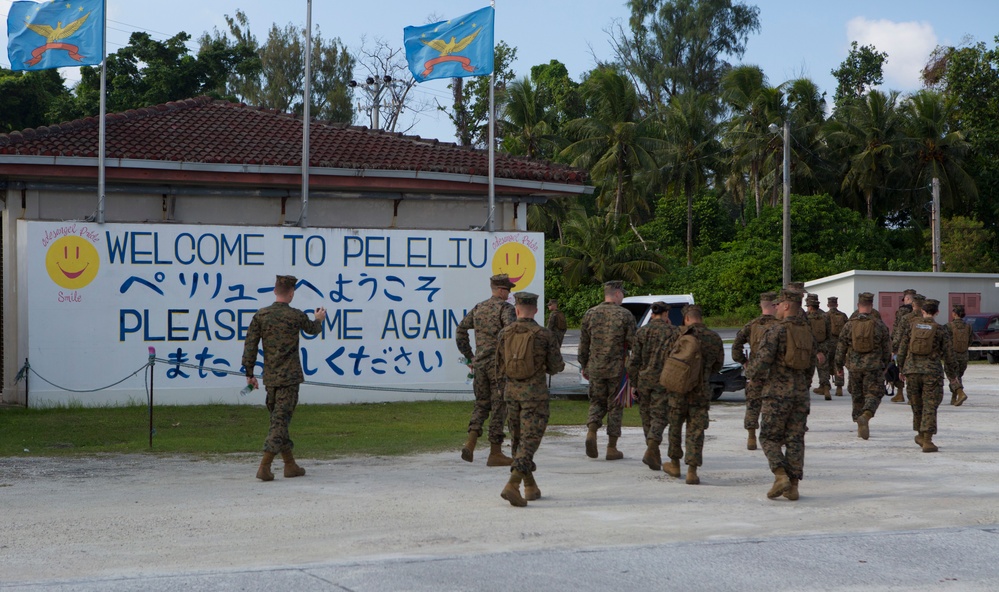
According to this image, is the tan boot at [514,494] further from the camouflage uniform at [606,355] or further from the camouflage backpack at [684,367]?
the camouflage uniform at [606,355]

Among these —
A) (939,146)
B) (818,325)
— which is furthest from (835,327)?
(939,146)

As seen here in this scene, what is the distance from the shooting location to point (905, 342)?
12.6 metres

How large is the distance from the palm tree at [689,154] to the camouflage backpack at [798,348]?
1636 inches

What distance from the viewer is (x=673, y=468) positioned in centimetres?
991

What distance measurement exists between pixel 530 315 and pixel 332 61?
169ft

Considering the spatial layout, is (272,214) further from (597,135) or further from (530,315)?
(597,135)

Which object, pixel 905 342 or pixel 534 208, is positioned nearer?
pixel 905 342

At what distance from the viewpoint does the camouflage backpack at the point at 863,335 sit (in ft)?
44.1

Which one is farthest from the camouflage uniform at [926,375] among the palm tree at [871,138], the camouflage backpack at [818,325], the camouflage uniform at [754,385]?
the palm tree at [871,138]

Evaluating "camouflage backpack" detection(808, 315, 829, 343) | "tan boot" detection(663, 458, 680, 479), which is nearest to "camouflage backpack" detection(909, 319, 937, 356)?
"tan boot" detection(663, 458, 680, 479)

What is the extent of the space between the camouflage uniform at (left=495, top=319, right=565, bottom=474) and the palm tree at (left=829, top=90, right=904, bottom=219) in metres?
44.8

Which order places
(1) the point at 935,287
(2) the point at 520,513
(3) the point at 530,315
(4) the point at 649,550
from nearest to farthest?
(4) the point at 649,550, (2) the point at 520,513, (3) the point at 530,315, (1) the point at 935,287

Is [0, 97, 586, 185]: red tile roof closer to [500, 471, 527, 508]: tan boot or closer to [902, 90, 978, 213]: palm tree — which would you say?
[500, 471, 527, 508]: tan boot

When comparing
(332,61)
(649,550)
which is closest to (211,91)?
(332,61)
